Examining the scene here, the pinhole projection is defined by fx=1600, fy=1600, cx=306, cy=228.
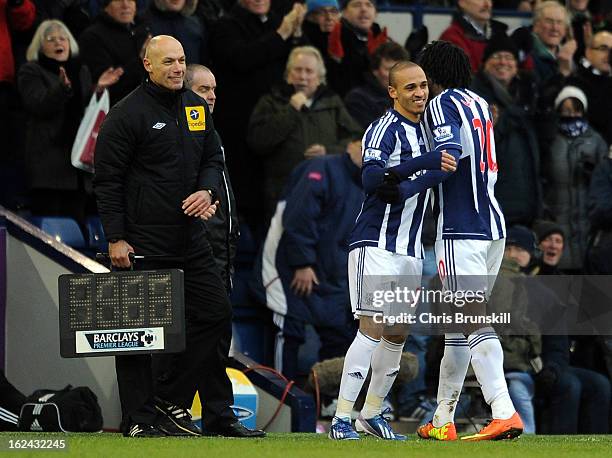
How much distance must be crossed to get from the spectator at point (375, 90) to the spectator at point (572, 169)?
172 centimetres

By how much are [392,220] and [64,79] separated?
12.9ft

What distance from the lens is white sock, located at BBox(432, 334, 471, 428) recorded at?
355 inches

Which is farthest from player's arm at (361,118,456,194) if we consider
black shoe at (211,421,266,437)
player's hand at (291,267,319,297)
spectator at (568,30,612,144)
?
spectator at (568,30,612,144)

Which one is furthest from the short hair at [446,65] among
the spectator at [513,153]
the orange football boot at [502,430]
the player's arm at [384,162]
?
the spectator at [513,153]

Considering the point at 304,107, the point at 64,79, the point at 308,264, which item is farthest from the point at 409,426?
the point at 64,79

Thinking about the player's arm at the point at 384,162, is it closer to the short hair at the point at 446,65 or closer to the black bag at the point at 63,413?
the short hair at the point at 446,65

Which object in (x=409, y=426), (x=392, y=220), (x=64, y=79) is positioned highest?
(x=64, y=79)

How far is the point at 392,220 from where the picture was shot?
28.9 feet

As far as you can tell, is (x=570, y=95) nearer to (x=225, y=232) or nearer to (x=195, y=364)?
(x=225, y=232)

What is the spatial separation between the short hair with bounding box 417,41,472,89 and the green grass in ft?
6.67

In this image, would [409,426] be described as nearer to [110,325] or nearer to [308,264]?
[308,264]

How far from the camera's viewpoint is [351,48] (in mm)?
13953

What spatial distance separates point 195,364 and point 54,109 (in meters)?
3.65

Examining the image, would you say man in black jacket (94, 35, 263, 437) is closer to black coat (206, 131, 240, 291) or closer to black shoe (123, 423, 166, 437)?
black shoe (123, 423, 166, 437)
